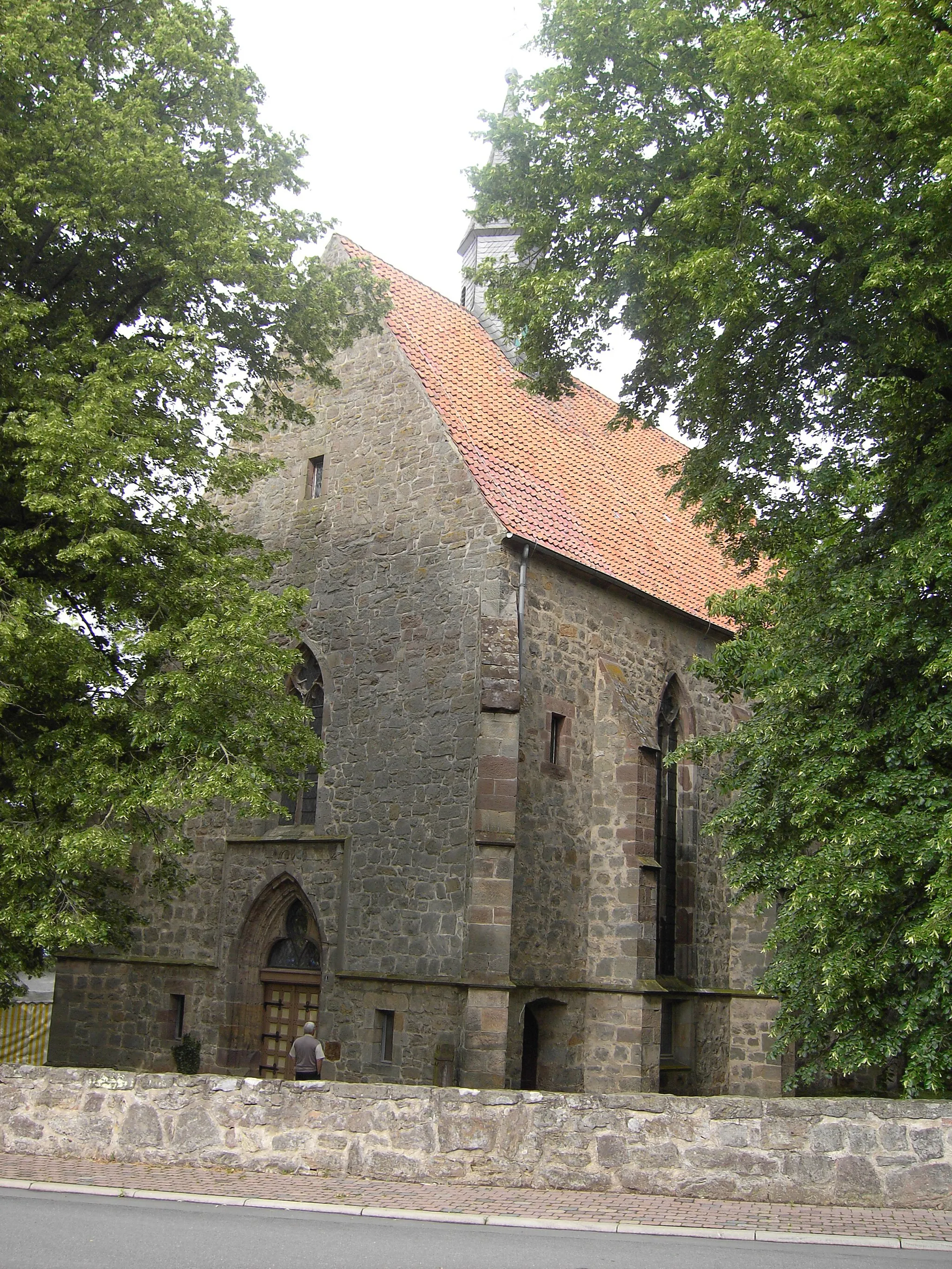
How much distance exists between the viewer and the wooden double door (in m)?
17.1

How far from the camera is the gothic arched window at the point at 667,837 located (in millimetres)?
18719

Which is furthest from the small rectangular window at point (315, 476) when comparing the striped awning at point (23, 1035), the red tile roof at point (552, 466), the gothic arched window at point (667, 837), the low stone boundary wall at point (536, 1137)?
the low stone boundary wall at point (536, 1137)

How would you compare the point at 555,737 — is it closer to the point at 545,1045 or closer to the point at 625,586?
the point at 625,586

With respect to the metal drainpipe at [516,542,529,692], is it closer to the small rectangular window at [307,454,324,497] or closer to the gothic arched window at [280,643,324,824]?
the gothic arched window at [280,643,324,824]

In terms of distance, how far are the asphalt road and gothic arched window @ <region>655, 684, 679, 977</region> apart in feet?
36.2

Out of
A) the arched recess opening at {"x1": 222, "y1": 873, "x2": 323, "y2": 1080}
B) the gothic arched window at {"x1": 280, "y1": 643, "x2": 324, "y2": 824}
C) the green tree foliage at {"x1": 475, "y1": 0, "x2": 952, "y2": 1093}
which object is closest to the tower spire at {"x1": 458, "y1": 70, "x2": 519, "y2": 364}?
the gothic arched window at {"x1": 280, "y1": 643, "x2": 324, "y2": 824}

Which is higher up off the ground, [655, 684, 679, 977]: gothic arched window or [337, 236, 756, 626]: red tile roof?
[337, 236, 756, 626]: red tile roof

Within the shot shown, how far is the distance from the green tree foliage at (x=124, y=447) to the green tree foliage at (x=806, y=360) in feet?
10.7

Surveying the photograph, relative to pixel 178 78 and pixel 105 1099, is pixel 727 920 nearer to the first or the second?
pixel 105 1099

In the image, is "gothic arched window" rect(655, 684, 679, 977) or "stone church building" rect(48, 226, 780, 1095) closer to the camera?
"stone church building" rect(48, 226, 780, 1095)

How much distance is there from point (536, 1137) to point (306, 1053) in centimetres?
552

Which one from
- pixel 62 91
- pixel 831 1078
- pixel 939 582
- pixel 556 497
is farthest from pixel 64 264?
pixel 831 1078

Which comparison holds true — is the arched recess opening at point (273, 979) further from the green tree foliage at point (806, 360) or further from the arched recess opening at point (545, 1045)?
the green tree foliage at point (806, 360)

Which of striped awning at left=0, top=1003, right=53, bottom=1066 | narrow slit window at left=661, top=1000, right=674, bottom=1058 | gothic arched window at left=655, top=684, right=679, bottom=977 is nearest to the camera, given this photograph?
narrow slit window at left=661, top=1000, right=674, bottom=1058
